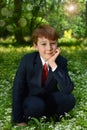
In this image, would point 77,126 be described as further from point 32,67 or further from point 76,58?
point 76,58

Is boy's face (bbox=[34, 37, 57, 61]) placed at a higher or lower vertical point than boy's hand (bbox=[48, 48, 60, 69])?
higher

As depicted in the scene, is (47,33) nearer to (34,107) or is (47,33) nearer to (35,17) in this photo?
(34,107)

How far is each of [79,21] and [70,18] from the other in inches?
51.0

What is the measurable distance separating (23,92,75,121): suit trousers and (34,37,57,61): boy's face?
77 centimetres

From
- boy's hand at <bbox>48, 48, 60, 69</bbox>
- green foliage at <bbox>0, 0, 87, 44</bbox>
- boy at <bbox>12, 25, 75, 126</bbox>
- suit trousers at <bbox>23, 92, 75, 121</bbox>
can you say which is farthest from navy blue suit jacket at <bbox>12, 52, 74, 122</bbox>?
green foliage at <bbox>0, 0, 87, 44</bbox>

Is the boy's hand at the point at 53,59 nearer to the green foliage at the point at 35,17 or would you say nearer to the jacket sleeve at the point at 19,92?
the jacket sleeve at the point at 19,92

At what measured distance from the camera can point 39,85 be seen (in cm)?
701

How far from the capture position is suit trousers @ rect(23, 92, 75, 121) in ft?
22.8

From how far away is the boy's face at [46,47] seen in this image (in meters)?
6.57

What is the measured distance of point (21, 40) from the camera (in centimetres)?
2314

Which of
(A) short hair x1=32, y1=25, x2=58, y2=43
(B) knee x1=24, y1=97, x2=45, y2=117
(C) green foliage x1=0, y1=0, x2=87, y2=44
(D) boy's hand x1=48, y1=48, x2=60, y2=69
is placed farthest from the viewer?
(C) green foliage x1=0, y1=0, x2=87, y2=44

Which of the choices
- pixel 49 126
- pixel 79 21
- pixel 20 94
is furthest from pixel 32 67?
pixel 79 21

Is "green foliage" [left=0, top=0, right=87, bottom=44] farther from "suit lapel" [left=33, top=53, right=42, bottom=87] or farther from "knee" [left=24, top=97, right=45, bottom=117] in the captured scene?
"knee" [left=24, top=97, right=45, bottom=117]

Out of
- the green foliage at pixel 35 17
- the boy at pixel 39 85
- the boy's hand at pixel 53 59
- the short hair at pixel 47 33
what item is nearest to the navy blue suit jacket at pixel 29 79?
the boy at pixel 39 85
